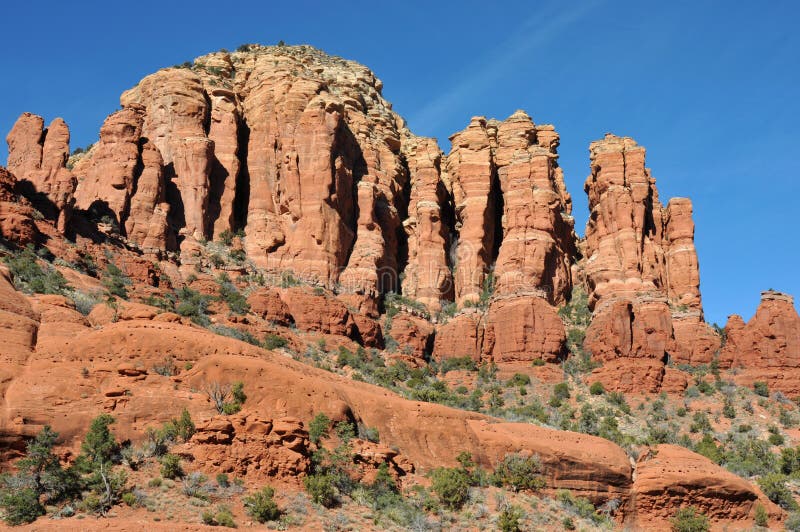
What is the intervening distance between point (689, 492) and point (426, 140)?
58.4 m

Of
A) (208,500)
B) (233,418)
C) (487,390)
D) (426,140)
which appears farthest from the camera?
(426,140)

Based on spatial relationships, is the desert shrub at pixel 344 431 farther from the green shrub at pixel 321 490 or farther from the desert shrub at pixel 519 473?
the desert shrub at pixel 519 473

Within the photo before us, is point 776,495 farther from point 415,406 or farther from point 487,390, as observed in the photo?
point 487,390

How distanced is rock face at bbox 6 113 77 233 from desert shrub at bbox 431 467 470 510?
34518 mm

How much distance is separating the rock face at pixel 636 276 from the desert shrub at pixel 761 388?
4.64m

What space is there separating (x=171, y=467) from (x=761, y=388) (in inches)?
1923

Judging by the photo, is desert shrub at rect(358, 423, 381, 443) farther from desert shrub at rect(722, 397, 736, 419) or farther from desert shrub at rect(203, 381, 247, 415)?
desert shrub at rect(722, 397, 736, 419)

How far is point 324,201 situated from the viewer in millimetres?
78125

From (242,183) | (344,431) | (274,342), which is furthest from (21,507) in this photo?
(242,183)

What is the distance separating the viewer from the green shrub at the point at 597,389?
67000 millimetres

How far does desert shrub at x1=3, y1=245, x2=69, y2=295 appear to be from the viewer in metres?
47.9

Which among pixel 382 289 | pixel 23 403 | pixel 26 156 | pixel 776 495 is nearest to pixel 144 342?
pixel 23 403

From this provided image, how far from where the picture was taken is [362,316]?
241 ft

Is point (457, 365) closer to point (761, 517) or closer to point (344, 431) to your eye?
point (761, 517)
